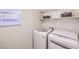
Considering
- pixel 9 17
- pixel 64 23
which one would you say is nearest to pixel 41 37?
pixel 64 23

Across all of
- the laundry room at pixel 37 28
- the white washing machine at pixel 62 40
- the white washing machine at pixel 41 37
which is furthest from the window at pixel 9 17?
the white washing machine at pixel 62 40

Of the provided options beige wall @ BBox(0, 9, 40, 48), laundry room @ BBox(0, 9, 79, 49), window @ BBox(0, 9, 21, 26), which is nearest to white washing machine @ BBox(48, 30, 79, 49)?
laundry room @ BBox(0, 9, 79, 49)

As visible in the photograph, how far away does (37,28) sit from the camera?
1.09m

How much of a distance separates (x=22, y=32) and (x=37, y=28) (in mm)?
152

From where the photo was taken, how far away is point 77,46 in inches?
39.1

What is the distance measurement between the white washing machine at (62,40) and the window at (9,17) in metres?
0.36

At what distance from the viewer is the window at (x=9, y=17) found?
41.9 inches

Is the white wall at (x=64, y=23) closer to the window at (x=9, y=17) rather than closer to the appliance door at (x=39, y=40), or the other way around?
the appliance door at (x=39, y=40)
